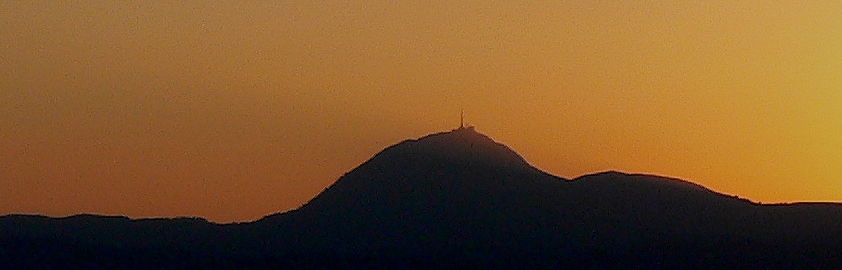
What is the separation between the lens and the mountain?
79.7 metres

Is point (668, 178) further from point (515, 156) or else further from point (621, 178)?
point (515, 156)

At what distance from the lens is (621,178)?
9138 centimetres

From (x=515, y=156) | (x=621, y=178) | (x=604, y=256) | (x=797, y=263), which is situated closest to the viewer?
(x=797, y=263)

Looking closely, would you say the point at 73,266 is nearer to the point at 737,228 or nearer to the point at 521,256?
the point at 521,256

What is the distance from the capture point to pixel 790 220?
82188 millimetres

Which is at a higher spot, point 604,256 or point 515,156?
point 515,156

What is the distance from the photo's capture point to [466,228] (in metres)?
87.8

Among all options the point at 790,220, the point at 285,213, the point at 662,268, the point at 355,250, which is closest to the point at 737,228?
the point at 790,220

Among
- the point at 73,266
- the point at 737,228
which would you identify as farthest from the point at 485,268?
the point at 73,266

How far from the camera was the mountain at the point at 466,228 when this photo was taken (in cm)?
7969

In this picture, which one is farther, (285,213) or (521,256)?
(285,213)

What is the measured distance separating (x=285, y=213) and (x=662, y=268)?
89.7ft

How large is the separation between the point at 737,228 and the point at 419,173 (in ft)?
66.0

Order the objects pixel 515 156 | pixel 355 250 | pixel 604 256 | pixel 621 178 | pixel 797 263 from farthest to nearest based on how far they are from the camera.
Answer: pixel 515 156 → pixel 621 178 → pixel 355 250 → pixel 604 256 → pixel 797 263
